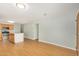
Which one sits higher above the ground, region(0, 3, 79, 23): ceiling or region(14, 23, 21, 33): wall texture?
region(0, 3, 79, 23): ceiling

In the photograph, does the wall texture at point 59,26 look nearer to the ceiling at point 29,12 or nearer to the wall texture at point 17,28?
the ceiling at point 29,12

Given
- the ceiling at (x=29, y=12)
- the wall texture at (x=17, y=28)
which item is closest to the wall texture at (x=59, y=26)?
the ceiling at (x=29, y=12)

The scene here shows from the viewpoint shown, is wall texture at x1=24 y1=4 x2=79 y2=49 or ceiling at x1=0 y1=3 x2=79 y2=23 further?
wall texture at x1=24 y1=4 x2=79 y2=49

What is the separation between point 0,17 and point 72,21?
1.38 meters

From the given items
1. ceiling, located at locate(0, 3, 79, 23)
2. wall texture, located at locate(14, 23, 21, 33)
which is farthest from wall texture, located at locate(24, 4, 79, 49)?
wall texture, located at locate(14, 23, 21, 33)

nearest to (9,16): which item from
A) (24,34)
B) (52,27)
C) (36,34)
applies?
(24,34)

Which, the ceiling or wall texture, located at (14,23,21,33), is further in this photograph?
wall texture, located at (14,23,21,33)

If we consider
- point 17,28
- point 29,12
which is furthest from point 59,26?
point 17,28

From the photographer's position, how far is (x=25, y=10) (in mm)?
Result: 1594

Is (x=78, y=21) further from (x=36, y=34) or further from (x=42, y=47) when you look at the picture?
(x=42, y=47)

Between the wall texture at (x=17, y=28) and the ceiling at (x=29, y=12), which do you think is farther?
the wall texture at (x=17, y=28)

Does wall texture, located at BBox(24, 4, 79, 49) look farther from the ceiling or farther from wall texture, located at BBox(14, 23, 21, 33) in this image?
wall texture, located at BBox(14, 23, 21, 33)

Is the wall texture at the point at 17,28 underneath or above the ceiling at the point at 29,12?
underneath

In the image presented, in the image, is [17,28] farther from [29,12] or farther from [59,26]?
[59,26]
